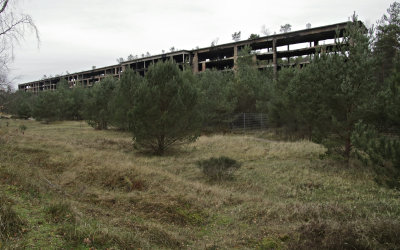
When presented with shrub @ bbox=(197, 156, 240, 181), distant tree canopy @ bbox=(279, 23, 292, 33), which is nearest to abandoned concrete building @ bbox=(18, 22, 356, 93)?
distant tree canopy @ bbox=(279, 23, 292, 33)

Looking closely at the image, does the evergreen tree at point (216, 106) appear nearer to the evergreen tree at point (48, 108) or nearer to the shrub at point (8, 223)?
the shrub at point (8, 223)

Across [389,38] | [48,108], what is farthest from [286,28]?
[48,108]

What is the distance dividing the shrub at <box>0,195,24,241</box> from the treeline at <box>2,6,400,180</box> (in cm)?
720

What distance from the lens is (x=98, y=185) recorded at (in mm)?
9516

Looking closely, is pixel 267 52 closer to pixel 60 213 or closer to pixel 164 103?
pixel 164 103

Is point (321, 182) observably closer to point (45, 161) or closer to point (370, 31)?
point (370, 31)

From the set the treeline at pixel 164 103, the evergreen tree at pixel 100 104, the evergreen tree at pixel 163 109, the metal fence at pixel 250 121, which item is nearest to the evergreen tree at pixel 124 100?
the treeline at pixel 164 103

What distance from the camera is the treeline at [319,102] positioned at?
784 centimetres

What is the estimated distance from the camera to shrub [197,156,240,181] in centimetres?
1111

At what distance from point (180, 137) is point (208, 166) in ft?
17.6

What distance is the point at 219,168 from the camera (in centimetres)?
1148

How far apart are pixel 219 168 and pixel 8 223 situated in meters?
8.42

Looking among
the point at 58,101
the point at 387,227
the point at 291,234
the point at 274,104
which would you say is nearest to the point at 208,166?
the point at 291,234

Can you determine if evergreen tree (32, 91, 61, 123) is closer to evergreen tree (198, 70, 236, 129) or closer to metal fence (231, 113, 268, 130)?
evergreen tree (198, 70, 236, 129)
